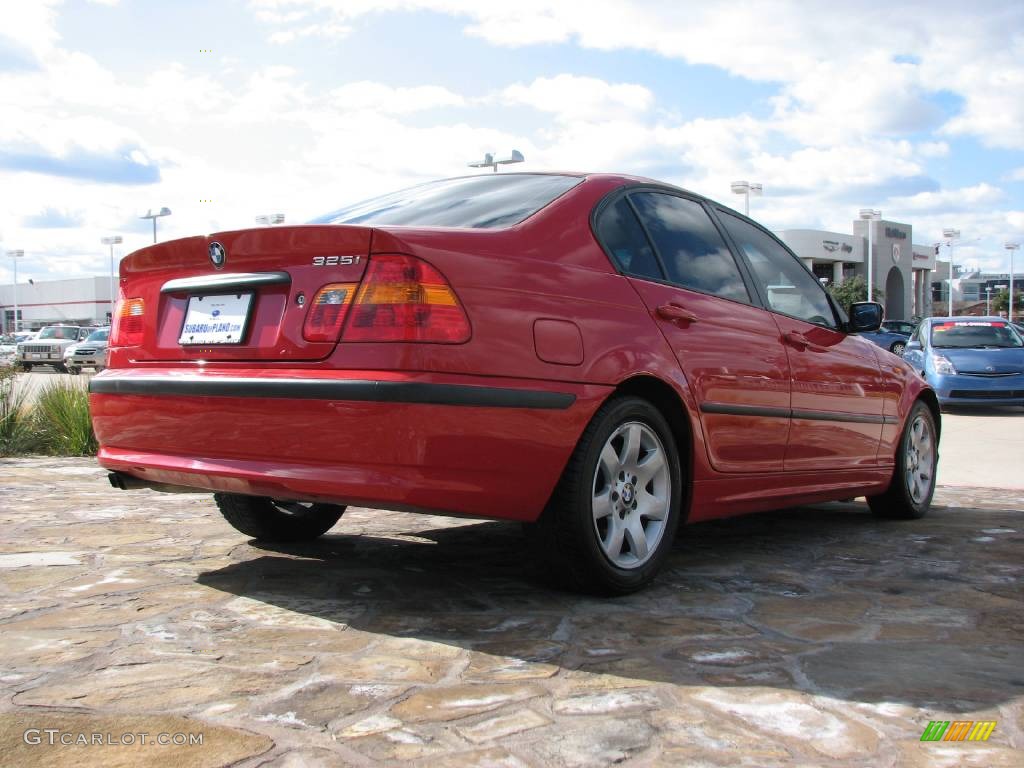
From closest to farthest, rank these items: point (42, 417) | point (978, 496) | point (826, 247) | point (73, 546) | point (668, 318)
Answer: point (668, 318), point (73, 546), point (978, 496), point (42, 417), point (826, 247)

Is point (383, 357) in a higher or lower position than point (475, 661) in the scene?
higher

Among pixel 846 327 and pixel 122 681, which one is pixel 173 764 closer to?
pixel 122 681

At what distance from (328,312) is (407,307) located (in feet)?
0.89

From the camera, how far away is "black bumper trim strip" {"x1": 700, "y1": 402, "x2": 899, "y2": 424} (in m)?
4.24

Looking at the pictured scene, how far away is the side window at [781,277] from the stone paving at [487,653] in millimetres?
1157

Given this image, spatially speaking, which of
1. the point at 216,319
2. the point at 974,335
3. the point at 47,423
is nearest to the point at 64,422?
the point at 47,423

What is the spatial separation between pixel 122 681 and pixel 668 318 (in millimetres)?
2256

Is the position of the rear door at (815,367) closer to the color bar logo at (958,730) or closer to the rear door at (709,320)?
the rear door at (709,320)

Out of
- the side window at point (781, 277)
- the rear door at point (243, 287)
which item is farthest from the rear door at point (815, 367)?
the rear door at point (243, 287)

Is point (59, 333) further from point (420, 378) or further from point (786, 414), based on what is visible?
point (420, 378)

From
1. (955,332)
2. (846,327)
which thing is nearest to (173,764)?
(846,327)

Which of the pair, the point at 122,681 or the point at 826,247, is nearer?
the point at 122,681

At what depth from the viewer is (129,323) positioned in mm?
3982

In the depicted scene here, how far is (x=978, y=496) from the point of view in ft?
23.3
